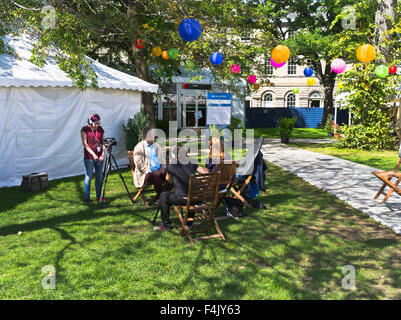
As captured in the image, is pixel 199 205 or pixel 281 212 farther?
pixel 281 212

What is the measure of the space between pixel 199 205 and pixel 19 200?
4.23 meters

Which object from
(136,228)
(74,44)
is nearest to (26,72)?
(74,44)

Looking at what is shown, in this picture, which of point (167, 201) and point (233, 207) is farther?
point (233, 207)

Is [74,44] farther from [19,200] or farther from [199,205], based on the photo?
[199,205]

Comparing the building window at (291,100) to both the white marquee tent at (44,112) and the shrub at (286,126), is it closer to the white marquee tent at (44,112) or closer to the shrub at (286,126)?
the shrub at (286,126)

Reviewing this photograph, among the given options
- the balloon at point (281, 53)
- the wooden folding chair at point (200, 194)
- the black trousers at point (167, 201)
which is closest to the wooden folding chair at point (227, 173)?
the wooden folding chair at point (200, 194)

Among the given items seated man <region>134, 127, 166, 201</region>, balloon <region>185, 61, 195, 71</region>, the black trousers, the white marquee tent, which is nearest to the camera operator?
seated man <region>134, 127, 166, 201</region>

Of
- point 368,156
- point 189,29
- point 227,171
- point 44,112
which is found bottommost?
point 368,156

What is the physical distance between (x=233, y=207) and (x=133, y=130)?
655 cm

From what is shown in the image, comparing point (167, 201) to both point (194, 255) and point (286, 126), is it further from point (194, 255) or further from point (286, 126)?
point (286, 126)

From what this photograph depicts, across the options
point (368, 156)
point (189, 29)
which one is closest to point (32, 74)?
point (189, 29)

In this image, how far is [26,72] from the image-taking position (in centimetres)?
959

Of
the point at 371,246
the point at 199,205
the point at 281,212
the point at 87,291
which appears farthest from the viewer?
the point at 281,212

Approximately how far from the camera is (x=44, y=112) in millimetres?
10203
